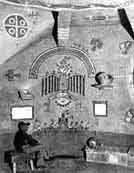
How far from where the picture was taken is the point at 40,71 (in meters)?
10.4

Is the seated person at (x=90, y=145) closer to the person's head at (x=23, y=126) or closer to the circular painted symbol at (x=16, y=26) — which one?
the person's head at (x=23, y=126)

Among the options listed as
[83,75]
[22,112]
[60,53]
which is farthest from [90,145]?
[60,53]

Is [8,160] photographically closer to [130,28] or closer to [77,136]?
[77,136]

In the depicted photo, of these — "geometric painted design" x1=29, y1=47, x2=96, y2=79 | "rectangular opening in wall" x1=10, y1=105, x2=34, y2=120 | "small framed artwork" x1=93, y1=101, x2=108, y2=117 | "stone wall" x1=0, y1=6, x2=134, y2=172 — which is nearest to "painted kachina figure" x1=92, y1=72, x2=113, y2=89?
"stone wall" x1=0, y1=6, x2=134, y2=172

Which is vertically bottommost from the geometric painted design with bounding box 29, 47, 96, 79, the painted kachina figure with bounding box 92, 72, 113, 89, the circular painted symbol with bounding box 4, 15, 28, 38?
the painted kachina figure with bounding box 92, 72, 113, 89

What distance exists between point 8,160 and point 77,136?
7.58ft

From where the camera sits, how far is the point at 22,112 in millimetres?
10289

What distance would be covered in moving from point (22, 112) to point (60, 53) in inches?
90.0

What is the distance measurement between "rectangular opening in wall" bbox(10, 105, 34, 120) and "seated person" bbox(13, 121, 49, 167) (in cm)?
39

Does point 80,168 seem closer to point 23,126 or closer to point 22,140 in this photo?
point 22,140

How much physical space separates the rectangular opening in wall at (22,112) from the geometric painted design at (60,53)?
1.04 meters

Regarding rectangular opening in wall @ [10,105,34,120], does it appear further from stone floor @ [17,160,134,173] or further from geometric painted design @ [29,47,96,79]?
stone floor @ [17,160,134,173]

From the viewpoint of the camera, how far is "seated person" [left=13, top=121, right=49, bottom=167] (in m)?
8.97

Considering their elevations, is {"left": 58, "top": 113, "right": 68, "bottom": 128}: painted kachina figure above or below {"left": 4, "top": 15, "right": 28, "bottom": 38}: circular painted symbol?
below
